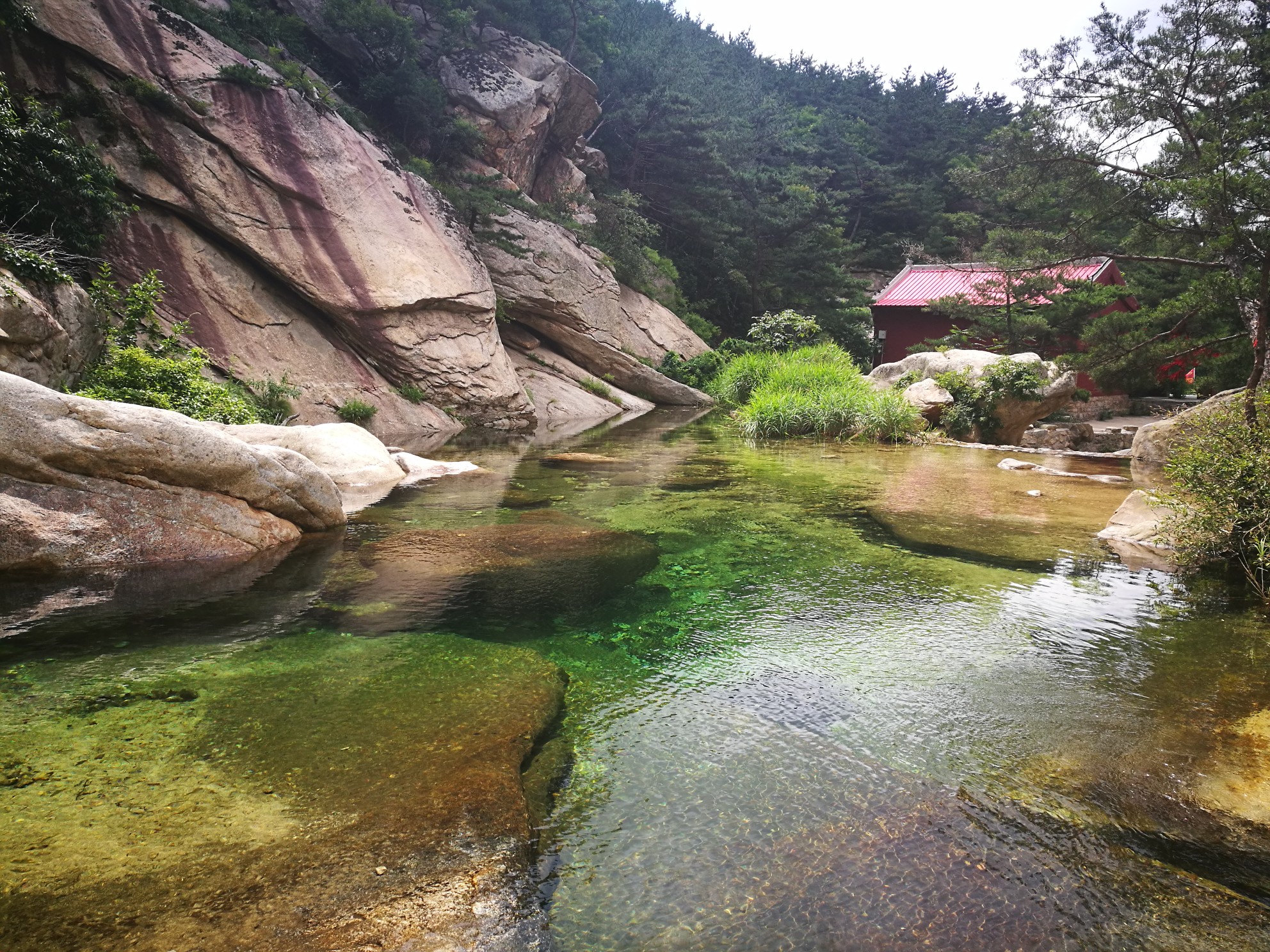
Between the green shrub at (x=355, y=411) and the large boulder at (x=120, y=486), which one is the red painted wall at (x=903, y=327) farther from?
the large boulder at (x=120, y=486)

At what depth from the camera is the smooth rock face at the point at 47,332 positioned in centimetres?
597

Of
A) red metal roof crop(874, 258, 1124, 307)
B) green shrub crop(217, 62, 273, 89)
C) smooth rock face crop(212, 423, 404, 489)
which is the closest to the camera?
smooth rock face crop(212, 423, 404, 489)

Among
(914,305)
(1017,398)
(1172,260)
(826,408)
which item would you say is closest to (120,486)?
(826,408)

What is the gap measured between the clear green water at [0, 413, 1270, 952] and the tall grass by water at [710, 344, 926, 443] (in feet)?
25.9

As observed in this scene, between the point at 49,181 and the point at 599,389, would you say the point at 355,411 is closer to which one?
the point at 49,181

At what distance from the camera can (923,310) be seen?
81.4 feet

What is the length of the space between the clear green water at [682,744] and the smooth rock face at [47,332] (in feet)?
11.2

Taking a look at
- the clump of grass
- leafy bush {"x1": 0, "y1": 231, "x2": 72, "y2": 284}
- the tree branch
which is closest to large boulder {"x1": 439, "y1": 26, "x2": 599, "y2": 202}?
the clump of grass

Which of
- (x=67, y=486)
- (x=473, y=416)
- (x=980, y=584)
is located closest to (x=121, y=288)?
(x=473, y=416)

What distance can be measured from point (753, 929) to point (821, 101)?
137 feet

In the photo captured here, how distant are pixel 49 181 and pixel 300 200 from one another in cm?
409

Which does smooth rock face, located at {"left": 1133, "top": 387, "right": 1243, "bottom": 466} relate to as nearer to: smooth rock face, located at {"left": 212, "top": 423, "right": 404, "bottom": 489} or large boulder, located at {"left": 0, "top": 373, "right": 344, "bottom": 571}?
smooth rock face, located at {"left": 212, "top": 423, "right": 404, "bottom": 489}

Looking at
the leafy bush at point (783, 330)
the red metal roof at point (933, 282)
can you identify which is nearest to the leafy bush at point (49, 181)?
the leafy bush at point (783, 330)

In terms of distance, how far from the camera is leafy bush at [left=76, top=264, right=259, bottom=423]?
24.5 ft
